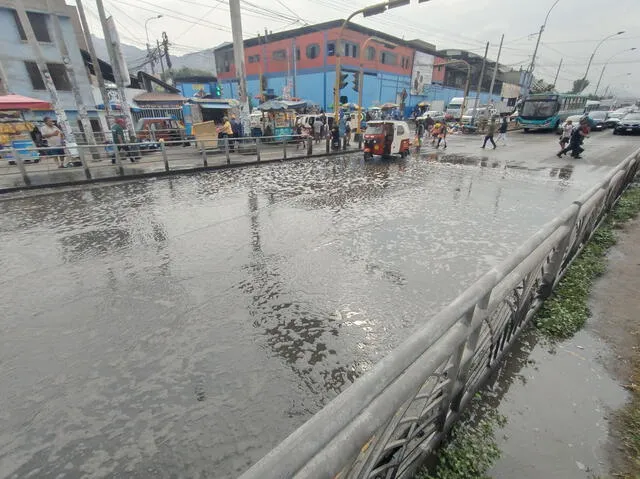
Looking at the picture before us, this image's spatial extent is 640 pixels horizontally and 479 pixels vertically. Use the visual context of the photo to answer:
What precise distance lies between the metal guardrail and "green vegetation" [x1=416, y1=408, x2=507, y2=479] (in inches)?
3.4

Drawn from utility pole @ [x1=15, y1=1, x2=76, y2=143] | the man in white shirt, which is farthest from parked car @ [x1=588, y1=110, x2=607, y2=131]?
the man in white shirt

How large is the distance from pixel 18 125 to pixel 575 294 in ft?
64.6

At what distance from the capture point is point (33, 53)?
769 inches

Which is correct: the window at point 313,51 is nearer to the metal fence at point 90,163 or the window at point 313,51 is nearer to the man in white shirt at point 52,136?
the metal fence at point 90,163

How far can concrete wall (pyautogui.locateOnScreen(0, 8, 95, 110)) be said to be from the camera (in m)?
19.9

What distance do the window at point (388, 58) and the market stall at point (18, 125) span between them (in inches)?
1576

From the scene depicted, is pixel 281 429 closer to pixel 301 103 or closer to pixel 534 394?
→ pixel 534 394

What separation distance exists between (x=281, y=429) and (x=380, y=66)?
156 ft

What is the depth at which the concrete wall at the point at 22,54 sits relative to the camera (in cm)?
1989

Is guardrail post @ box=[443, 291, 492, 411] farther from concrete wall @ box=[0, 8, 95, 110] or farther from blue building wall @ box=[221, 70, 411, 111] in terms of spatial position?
blue building wall @ box=[221, 70, 411, 111]

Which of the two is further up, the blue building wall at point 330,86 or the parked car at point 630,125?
the blue building wall at point 330,86

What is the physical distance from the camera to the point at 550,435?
2.18 m

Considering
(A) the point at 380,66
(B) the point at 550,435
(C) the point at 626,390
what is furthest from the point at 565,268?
(A) the point at 380,66

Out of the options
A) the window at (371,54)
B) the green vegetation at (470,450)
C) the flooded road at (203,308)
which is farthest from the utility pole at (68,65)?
the window at (371,54)
